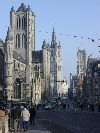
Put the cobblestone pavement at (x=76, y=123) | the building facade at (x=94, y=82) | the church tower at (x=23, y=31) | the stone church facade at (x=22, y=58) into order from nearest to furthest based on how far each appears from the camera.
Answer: the cobblestone pavement at (x=76, y=123) < the building facade at (x=94, y=82) < the stone church facade at (x=22, y=58) < the church tower at (x=23, y=31)

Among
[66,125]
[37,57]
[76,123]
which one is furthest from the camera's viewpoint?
[37,57]

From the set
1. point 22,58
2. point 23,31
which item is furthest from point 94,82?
point 23,31

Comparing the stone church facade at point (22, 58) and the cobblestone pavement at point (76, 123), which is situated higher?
the stone church facade at point (22, 58)

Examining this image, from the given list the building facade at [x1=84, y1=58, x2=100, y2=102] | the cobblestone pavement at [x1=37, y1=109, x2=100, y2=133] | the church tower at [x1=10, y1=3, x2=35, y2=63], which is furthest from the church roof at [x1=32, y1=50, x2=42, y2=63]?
the cobblestone pavement at [x1=37, y1=109, x2=100, y2=133]

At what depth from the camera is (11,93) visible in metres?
135

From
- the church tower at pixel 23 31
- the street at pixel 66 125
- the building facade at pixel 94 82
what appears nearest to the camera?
the street at pixel 66 125

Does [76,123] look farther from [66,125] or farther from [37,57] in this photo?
[37,57]

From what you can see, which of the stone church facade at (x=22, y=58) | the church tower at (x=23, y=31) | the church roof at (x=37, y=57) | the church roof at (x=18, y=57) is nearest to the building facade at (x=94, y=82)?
the stone church facade at (x=22, y=58)

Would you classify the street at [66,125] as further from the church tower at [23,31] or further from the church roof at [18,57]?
the church tower at [23,31]

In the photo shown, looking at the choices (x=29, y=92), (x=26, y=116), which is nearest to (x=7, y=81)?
(x=29, y=92)

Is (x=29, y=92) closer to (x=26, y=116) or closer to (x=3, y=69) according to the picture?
(x=3, y=69)

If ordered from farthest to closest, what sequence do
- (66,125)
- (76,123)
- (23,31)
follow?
(23,31) → (76,123) → (66,125)

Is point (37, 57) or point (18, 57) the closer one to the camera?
point (18, 57)

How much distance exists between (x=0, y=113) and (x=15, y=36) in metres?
143
